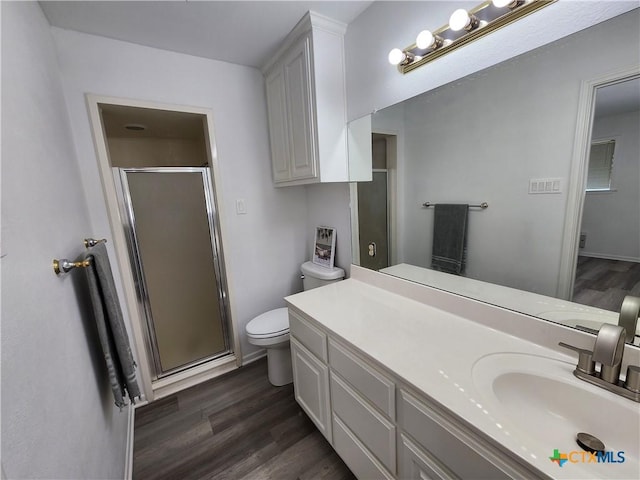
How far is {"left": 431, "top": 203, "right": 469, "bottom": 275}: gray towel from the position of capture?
1274 mm

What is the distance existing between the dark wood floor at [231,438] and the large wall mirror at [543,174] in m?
1.18

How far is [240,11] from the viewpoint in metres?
1.41

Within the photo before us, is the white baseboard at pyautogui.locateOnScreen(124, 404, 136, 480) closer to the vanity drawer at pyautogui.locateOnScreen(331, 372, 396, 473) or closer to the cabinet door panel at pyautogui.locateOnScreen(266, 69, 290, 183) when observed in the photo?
the vanity drawer at pyautogui.locateOnScreen(331, 372, 396, 473)

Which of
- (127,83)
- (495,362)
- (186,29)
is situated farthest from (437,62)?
(127,83)

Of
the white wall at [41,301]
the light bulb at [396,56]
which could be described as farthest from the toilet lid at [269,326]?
the light bulb at [396,56]

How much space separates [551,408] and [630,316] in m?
0.36

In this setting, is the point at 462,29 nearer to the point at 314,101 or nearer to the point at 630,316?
the point at 314,101

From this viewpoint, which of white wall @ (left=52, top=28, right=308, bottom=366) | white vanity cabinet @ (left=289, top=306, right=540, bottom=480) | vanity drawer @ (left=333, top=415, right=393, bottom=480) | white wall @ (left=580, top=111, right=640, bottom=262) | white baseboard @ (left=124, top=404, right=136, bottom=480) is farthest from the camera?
white wall @ (left=52, top=28, right=308, bottom=366)

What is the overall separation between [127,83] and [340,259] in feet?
6.02

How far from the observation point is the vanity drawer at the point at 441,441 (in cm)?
67

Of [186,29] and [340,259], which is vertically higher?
[186,29]

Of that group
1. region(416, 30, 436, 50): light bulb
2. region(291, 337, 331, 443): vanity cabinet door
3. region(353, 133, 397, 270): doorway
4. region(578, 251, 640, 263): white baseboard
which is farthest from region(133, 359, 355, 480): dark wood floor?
region(416, 30, 436, 50): light bulb

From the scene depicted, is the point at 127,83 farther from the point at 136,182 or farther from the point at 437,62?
the point at 437,62

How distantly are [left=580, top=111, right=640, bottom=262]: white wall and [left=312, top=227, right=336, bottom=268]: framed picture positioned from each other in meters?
1.44
